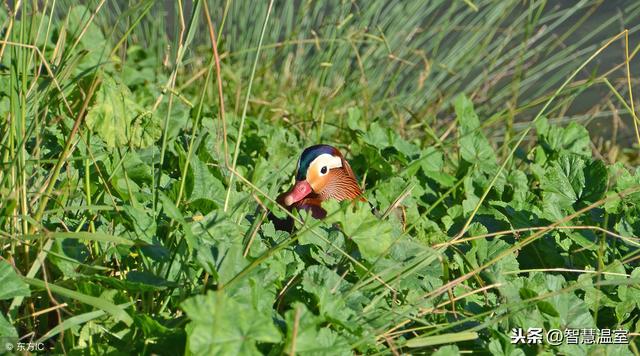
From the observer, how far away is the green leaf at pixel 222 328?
1.29m

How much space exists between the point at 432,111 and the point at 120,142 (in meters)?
1.50

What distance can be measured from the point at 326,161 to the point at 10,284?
0.78 meters

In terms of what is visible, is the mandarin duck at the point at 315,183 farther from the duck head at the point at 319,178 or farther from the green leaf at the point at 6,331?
the green leaf at the point at 6,331

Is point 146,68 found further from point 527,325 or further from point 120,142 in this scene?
point 527,325

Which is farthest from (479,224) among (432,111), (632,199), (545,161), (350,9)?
(350,9)

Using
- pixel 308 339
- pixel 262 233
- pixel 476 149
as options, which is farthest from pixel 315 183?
pixel 308 339

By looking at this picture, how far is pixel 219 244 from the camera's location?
150 cm

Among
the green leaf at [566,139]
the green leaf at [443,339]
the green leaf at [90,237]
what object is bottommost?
the green leaf at [443,339]

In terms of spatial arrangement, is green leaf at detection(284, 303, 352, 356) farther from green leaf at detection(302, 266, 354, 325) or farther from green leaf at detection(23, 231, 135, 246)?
green leaf at detection(23, 231, 135, 246)

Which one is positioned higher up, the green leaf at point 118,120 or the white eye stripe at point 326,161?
the green leaf at point 118,120

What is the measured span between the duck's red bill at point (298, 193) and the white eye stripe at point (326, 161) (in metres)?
0.05

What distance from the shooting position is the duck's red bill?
1.97 metres

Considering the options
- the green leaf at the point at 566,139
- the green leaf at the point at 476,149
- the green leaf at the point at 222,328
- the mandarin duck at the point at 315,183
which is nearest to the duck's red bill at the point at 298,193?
the mandarin duck at the point at 315,183

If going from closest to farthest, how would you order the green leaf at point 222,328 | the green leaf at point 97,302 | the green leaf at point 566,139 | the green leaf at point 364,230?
the green leaf at point 222,328 < the green leaf at point 97,302 < the green leaf at point 364,230 < the green leaf at point 566,139
